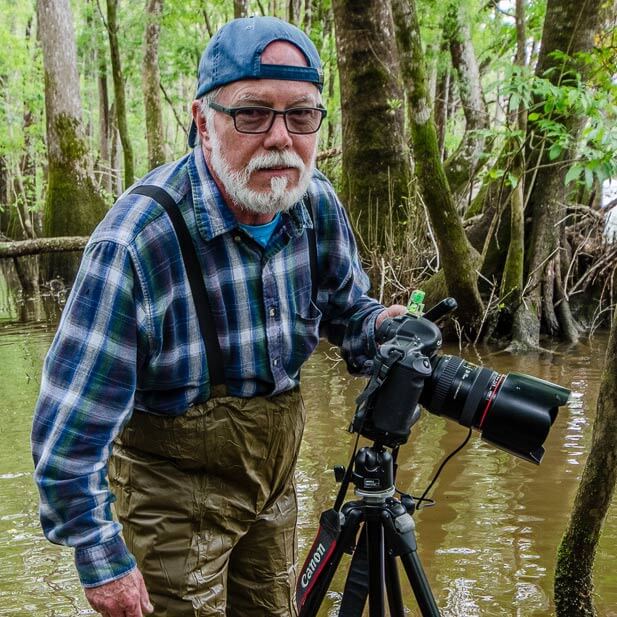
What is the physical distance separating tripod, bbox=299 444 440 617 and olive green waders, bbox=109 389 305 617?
0.88 ft

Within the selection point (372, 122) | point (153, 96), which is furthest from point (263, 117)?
point (153, 96)

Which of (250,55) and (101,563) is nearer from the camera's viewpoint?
(101,563)

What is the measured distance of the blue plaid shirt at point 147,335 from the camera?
1889 millimetres

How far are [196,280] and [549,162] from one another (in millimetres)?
6049

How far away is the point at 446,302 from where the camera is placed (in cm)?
212

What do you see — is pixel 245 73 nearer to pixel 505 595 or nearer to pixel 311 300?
pixel 311 300

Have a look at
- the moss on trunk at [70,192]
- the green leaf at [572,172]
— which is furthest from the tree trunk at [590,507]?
the moss on trunk at [70,192]

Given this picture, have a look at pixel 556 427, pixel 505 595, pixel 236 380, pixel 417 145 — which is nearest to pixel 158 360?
pixel 236 380

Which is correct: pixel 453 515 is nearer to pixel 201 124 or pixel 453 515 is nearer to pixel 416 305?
pixel 416 305

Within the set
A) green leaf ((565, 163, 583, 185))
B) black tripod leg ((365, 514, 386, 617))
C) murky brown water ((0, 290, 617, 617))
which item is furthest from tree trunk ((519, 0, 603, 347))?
black tripod leg ((365, 514, 386, 617))

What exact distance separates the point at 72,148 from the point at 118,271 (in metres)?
13.4

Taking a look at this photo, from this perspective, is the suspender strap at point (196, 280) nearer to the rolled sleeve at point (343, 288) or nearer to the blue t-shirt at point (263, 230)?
the blue t-shirt at point (263, 230)

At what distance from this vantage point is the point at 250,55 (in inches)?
80.4

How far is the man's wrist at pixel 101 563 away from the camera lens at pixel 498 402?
904 millimetres
